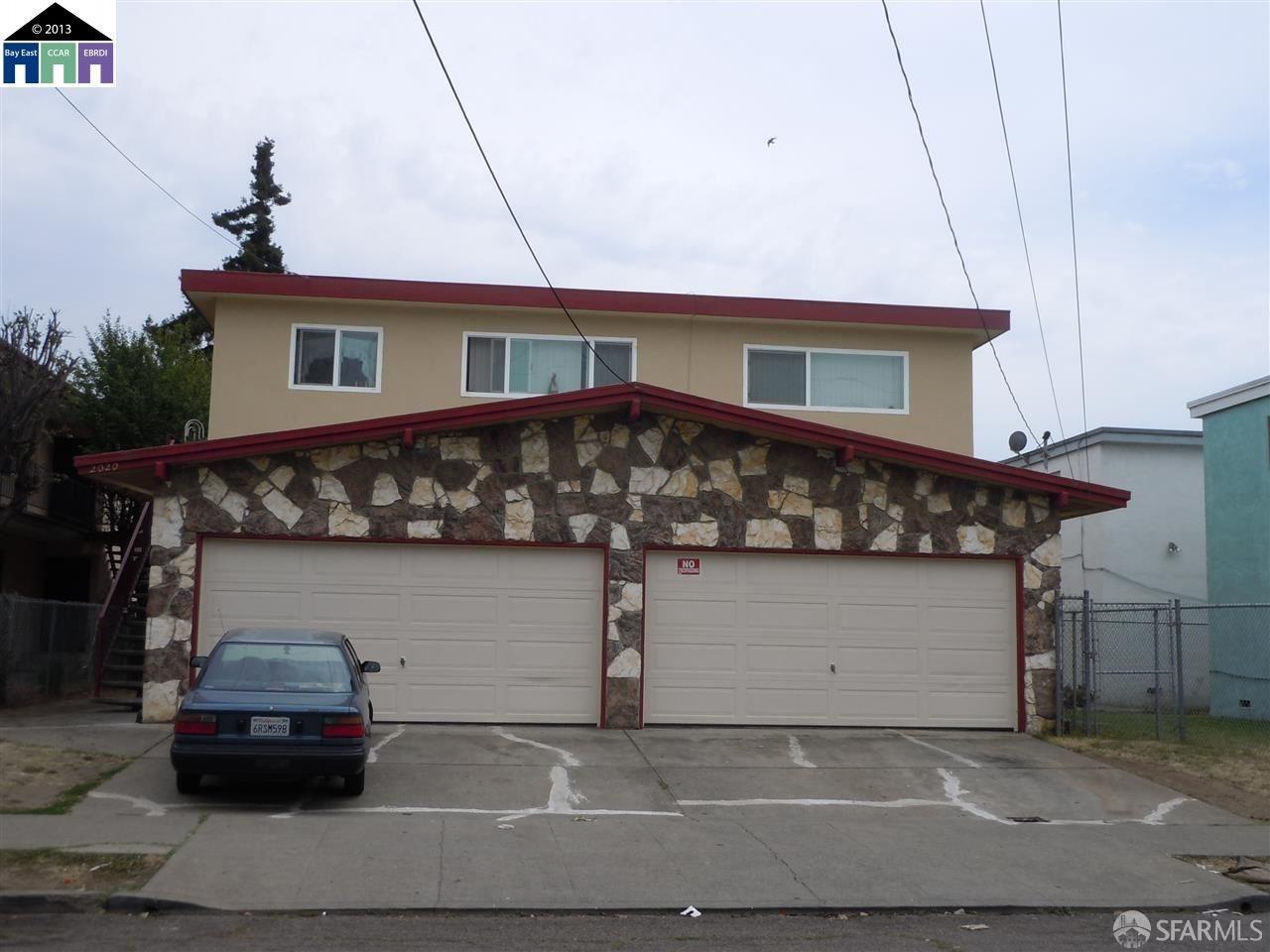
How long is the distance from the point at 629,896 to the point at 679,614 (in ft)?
25.1

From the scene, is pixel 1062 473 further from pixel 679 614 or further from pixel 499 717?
pixel 499 717

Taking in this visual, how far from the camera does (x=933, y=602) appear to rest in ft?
55.4

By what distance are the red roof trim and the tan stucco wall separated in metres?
0.23

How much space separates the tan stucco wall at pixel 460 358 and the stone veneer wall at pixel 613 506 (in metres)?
3.54

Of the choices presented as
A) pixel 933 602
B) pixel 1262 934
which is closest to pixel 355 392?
pixel 933 602

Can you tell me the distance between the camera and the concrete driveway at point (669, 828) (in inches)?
360

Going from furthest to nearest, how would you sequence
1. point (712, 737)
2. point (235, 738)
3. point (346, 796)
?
point (712, 737), point (346, 796), point (235, 738)

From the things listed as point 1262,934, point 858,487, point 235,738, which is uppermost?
point 858,487

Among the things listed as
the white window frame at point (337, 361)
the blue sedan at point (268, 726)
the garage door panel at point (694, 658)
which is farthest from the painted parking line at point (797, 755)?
the white window frame at point (337, 361)

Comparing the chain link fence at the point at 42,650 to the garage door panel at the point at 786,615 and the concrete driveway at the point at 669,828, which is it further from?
the garage door panel at the point at 786,615

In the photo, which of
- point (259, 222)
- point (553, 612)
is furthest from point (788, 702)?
point (259, 222)

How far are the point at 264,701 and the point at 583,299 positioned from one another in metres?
10.4

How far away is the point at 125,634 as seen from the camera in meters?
17.7

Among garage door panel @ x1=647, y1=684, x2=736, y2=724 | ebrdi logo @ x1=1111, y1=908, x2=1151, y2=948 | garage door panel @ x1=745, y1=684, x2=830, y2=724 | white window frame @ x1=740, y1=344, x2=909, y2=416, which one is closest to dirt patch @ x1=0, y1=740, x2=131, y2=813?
garage door panel @ x1=647, y1=684, x2=736, y2=724
